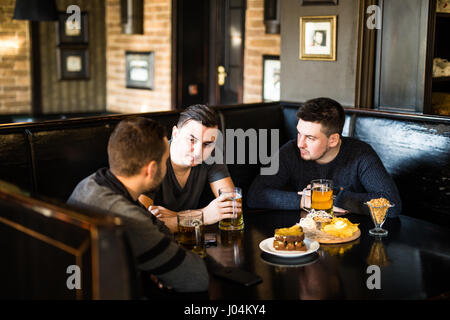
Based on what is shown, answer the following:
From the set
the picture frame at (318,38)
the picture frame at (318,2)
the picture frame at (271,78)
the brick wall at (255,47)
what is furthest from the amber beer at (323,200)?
the brick wall at (255,47)

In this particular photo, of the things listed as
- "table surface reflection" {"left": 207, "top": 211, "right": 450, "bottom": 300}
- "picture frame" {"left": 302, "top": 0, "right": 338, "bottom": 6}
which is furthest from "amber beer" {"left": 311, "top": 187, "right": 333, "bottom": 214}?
"picture frame" {"left": 302, "top": 0, "right": 338, "bottom": 6}

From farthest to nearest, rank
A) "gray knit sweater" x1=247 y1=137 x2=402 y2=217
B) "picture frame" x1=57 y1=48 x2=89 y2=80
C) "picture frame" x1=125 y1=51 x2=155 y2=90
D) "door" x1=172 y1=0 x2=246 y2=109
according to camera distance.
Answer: "picture frame" x1=57 y1=48 x2=89 y2=80
"picture frame" x1=125 y1=51 x2=155 y2=90
"door" x1=172 y1=0 x2=246 y2=109
"gray knit sweater" x1=247 y1=137 x2=402 y2=217

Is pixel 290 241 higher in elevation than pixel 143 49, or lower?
lower

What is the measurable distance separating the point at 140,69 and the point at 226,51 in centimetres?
117

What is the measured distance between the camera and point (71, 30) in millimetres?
7281

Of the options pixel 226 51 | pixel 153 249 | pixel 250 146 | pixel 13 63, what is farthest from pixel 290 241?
pixel 13 63

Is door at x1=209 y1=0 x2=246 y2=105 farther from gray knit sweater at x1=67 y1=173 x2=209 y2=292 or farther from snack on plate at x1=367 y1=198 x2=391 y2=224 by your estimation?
gray knit sweater at x1=67 y1=173 x2=209 y2=292

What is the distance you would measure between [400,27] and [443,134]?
926 millimetres

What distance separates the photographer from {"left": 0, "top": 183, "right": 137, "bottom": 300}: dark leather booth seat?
1438 mm

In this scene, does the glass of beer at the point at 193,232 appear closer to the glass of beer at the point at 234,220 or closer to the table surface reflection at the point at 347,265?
the table surface reflection at the point at 347,265

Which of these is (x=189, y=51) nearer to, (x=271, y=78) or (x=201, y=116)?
(x=271, y=78)

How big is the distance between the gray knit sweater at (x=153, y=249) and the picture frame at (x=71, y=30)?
19.0 ft

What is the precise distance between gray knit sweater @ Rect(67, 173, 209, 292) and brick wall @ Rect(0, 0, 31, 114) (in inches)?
220

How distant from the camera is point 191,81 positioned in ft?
22.7
